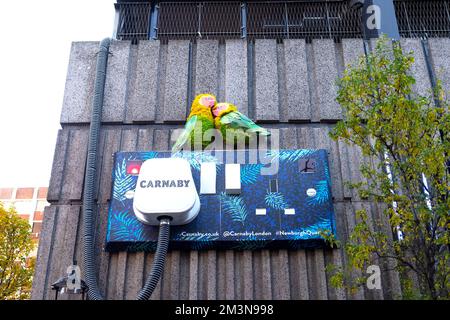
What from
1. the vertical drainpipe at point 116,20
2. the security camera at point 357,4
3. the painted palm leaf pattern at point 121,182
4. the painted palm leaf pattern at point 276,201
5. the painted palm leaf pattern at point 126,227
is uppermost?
the security camera at point 357,4

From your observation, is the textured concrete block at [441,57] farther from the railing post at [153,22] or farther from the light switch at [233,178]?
the railing post at [153,22]

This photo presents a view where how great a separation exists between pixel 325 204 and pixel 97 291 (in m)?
3.28

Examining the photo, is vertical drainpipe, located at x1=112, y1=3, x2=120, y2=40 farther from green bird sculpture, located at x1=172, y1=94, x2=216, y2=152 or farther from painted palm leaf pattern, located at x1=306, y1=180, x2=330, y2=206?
painted palm leaf pattern, located at x1=306, y1=180, x2=330, y2=206

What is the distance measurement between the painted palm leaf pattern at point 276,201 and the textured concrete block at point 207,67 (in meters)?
2.20

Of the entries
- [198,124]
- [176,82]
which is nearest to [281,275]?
[198,124]

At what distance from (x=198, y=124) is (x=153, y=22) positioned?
10.9ft

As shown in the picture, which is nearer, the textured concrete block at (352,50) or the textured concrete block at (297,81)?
the textured concrete block at (297,81)

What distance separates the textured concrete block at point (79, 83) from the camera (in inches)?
332

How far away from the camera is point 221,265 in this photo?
7145 millimetres

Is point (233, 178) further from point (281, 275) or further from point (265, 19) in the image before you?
point (265, 19)

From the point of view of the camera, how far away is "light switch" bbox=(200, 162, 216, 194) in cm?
736

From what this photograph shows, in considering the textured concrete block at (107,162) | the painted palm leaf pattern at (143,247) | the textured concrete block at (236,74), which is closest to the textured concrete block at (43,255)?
the textured concrete block at (107,162)
